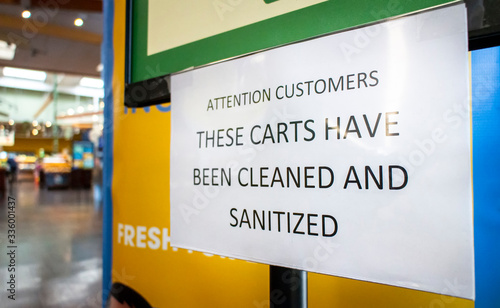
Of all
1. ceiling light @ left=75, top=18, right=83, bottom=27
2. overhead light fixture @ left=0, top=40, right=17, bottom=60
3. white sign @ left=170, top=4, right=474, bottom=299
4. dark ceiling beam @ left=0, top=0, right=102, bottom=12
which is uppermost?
ceiling light @ left=75, top=18, right=83, bottom=27

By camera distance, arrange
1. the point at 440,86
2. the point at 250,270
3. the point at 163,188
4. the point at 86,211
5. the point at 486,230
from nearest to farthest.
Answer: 1. the point at 440,86
2. the point at 486,230
3. the point at 250,270
4. the point at 163,188
5. the point at 86,211

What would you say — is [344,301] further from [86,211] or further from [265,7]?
[86,211]

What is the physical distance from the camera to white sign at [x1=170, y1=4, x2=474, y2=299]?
1.66 ft

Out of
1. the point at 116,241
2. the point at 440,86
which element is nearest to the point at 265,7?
the point at 440,86

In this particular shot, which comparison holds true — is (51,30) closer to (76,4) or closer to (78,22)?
(78,22)

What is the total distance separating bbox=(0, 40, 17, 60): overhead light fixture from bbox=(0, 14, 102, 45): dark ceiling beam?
43 centimetres

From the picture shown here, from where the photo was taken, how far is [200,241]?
2.53 ft

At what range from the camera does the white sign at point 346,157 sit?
51 cm

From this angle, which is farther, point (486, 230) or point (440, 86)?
point (486, 230)

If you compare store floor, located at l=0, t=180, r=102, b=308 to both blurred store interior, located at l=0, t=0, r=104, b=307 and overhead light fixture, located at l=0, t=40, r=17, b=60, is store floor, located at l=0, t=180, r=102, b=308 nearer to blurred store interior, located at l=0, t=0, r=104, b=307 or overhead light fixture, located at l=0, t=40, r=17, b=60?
blurred store interior, located at l=0, t=0, r=104, b=307

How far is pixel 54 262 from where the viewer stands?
2.91 meters

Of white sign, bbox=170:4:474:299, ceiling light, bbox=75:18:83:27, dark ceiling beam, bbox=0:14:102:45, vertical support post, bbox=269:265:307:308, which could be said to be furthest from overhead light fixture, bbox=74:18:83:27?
vertical support post, bbox=269:265:307:308

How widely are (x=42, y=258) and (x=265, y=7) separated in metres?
3.24

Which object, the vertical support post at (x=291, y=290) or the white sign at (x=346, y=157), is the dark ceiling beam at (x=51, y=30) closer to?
the white sign at (x=346, y=157)
